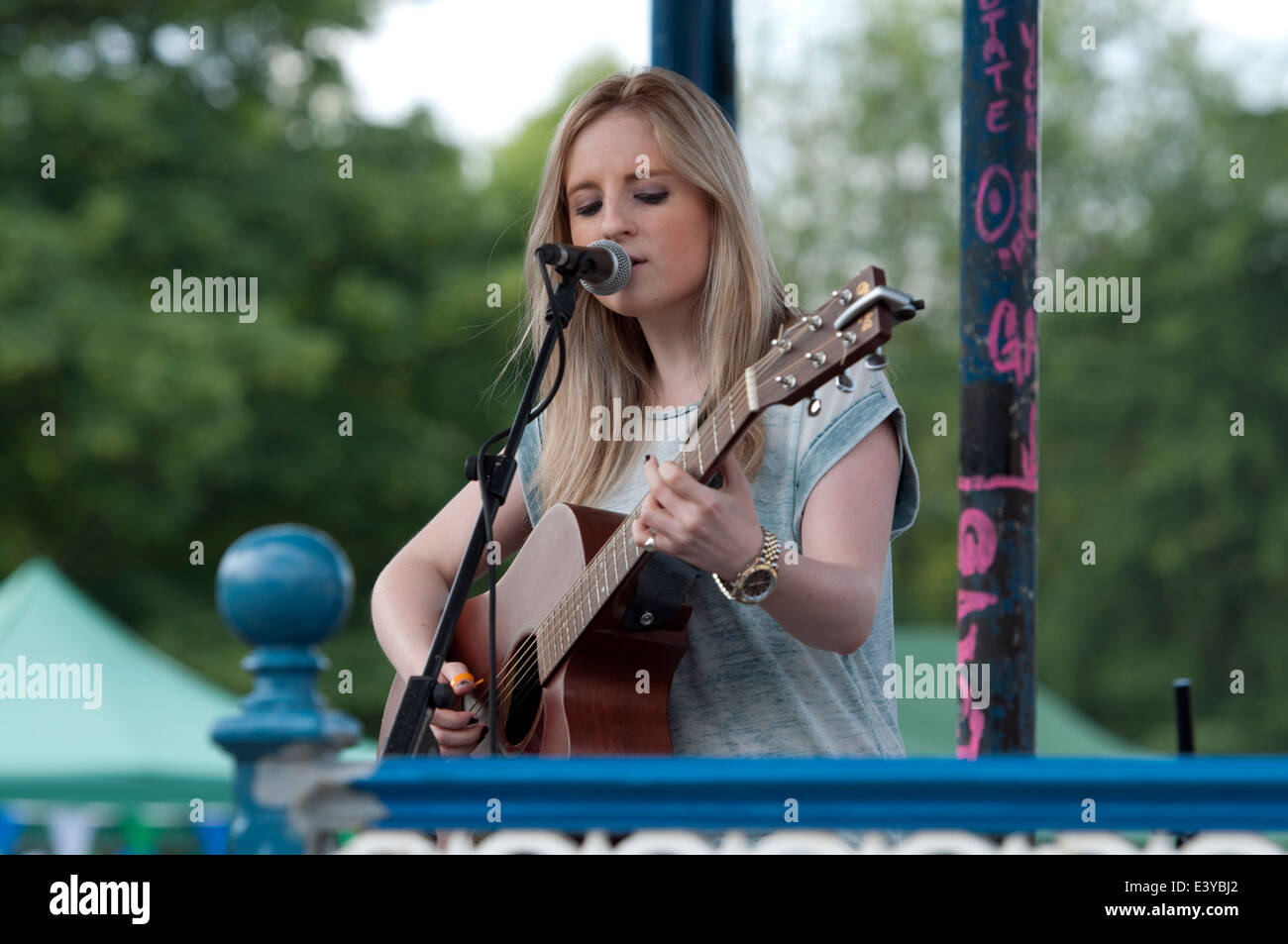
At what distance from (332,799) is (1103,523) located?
1775cm

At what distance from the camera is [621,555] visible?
89.3 inches

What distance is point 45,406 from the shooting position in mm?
11875

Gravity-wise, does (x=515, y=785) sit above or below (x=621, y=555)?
below

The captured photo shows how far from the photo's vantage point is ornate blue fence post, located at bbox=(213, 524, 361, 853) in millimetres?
1326

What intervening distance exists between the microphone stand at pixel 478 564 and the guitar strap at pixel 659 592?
0.22 m
